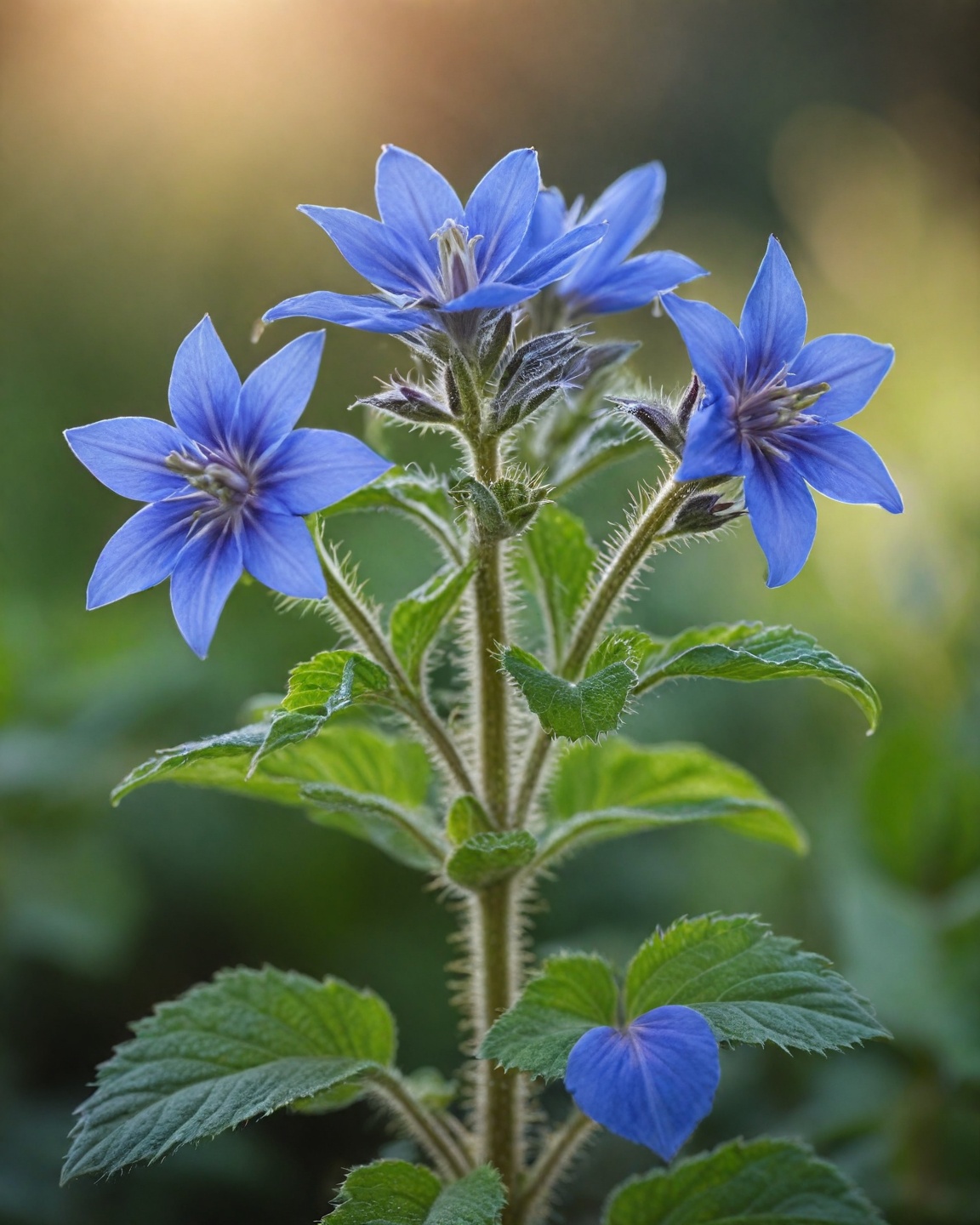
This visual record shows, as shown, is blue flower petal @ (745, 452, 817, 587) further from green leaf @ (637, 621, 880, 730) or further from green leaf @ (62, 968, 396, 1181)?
green leaf @ (62, 968, 396, 1181)

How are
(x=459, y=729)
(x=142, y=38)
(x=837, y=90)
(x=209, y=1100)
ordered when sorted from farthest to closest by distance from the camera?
(x=837, y=90), (x=142, y=38), (x=459, y=729), (x=209, y=1100)

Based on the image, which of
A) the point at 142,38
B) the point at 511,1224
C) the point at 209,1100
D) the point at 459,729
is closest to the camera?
the point at 209,1100

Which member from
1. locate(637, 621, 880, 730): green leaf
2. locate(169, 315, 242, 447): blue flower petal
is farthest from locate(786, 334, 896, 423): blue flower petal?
locate(169, 315, 242, 447): blue flower petal

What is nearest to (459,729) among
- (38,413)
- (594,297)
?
(594,297)

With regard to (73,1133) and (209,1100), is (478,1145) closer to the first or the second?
(209,1100)

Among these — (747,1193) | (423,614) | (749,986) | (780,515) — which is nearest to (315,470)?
(423,614)
